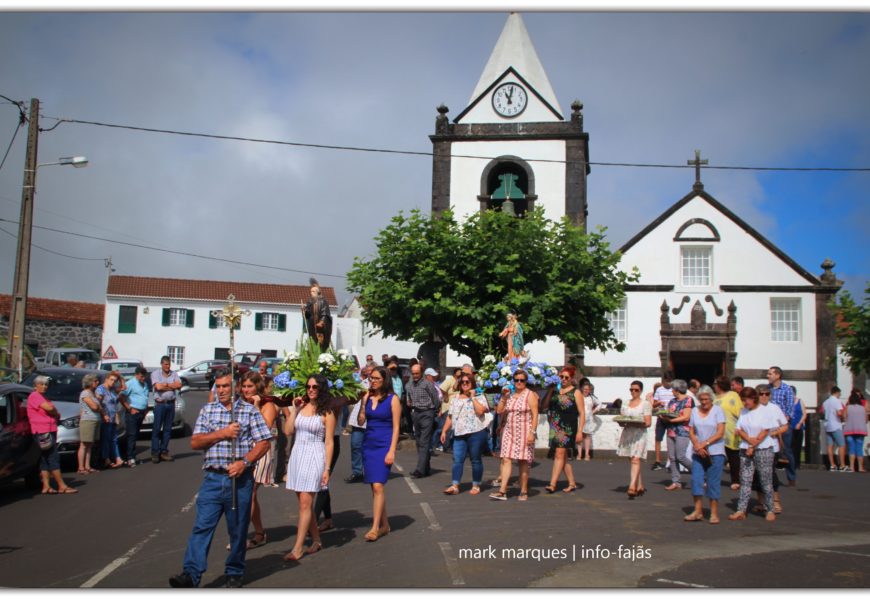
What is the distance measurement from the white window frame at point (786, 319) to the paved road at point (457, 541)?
17.8 meters

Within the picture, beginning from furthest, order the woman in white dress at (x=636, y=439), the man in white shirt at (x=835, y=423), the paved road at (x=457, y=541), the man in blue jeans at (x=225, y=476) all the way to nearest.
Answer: the man in white shirt at (x=835, y=423) → the woman in white dress at (x=636, y=439) → the paved road at (x=457, y=541) → the man in blue jeans at (x=225, y=476)

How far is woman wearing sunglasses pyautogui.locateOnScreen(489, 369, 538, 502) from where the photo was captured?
10.9 meters

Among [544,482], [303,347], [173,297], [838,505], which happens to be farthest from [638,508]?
[173,297]

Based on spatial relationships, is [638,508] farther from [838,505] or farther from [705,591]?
[705,591]

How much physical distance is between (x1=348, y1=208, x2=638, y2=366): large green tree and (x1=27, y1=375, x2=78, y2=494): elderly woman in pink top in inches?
406

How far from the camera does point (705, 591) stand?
6336mm

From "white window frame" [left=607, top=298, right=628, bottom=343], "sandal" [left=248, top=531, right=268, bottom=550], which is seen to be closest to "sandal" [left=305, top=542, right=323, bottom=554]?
"sandal" [left=248, top=531, right=268, bottom=550]

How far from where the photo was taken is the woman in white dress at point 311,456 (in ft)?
24.6

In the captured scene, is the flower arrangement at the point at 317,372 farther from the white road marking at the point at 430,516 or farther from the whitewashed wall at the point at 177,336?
the whitewashed wall at the point at 177,336

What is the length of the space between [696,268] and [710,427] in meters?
21.1

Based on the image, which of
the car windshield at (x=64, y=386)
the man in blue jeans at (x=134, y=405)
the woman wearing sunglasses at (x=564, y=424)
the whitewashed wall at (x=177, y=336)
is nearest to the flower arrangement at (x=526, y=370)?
the woman wearing sunglasses at (x=564, y=424)

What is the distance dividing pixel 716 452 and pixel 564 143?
68.3 feet

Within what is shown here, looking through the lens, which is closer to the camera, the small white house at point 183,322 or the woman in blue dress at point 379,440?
the woman in blue dress at point 379,440

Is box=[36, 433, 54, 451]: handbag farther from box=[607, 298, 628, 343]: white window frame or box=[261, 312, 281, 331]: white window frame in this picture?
box=[261, 312, 281, 331]: white window frame
